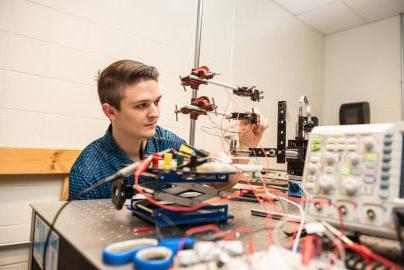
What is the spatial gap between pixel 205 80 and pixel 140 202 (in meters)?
0.47

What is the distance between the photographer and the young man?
Answer: 4.11 ft

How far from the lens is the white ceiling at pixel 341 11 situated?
3.21 meters

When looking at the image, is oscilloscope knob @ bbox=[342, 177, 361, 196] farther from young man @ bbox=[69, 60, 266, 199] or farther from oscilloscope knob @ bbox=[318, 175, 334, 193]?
young man @ bbox=[69, 60, 266, 199]

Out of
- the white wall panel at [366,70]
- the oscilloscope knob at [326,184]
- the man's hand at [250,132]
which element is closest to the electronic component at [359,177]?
the oscilloscope knob at [326,184]

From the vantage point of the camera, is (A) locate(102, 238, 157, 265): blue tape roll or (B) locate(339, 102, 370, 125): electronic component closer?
(A) locate(102, 238, 157, 265): blue tape roll

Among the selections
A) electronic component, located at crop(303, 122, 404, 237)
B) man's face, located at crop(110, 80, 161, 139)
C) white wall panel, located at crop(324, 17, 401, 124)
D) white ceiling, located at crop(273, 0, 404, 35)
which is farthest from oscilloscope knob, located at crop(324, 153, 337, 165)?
white wall panel, located at crop(324, 17, 401, 124)

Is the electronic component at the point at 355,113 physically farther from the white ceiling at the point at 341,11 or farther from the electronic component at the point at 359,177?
the electronic component at the point at 359,177

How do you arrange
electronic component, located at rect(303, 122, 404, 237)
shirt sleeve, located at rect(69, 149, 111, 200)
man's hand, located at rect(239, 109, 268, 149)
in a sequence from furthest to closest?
man's hand, located at rect(239, 109, 268, 149) < shirt sleeve, located at rect(69, 149, 111, 200) < electronic component, located at rect(303, 122, 404, 237)

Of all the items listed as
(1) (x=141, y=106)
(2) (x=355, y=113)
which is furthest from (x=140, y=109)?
(2) (x=355, y=113)

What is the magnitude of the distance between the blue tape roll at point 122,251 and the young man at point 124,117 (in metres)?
0.73

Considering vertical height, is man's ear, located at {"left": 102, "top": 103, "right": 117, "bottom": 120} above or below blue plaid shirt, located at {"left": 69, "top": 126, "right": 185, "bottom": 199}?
above

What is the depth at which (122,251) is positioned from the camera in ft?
1.62

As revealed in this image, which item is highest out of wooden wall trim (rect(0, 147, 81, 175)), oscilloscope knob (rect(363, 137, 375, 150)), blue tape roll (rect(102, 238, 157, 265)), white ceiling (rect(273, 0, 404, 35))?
white ceiling (rect(273, 0, 404, 35))

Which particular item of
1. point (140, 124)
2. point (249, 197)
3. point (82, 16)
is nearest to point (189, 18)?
point (82, 16)
